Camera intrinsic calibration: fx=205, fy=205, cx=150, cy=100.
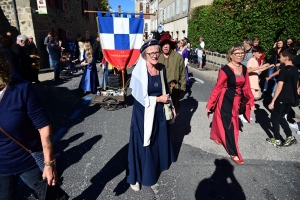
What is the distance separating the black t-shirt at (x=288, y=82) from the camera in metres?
3.40

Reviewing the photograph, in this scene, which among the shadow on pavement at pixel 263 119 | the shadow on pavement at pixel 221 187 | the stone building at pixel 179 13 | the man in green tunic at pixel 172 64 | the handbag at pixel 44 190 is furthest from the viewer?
the stone building at pixel 179 13

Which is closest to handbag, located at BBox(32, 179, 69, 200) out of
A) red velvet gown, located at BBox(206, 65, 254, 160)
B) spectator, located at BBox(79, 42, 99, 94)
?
red velvet gown, located at BBox(206, 65, 254, 160)

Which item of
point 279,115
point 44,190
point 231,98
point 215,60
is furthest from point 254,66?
point 215,60

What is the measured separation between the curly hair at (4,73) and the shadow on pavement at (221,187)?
229 centimetres

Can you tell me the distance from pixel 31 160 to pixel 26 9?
433 inches

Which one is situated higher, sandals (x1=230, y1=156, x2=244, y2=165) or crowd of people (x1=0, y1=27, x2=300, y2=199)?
crowd of people (x1=0, y1=27, x2=300, y2=199)

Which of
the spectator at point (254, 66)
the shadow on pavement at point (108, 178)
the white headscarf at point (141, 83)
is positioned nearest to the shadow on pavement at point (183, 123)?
the shadow on pavement at point (108, 178)

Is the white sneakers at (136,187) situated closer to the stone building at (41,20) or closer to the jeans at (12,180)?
the jeans at (12,180)

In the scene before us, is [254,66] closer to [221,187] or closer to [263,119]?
[263,119]

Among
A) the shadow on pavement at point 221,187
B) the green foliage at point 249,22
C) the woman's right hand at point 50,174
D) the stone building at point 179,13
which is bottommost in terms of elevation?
the shadow on pavement at point 221,187

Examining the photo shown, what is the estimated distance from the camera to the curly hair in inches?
53.3

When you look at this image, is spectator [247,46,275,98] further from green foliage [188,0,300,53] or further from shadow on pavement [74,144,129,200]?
shadow on pavement [74,144,129,200]

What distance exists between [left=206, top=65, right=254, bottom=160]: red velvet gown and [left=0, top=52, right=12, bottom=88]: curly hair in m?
2.65

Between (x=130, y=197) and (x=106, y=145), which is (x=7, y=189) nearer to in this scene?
(x=130, y=197)
